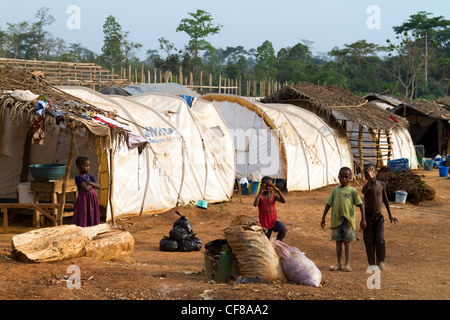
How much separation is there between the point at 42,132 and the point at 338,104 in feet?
42.4

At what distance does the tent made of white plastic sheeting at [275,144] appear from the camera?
16.7 metres

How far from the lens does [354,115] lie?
19422 mm

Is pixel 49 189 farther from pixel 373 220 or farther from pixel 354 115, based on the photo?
pixel 354 115

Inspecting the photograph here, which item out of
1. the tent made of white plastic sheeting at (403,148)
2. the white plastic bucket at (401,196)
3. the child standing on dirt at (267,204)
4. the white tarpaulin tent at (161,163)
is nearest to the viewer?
the child standing on dirt at (267,204)

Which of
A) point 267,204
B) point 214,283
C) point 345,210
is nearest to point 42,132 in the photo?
point 267,204

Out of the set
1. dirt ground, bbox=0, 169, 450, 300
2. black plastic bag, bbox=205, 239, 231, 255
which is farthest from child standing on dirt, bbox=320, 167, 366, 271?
black plastic bag, bbox=205, 239, 231, 255

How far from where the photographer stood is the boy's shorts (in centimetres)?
736

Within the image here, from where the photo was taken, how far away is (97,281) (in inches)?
234

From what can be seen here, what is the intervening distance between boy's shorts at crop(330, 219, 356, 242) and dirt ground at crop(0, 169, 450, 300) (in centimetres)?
47

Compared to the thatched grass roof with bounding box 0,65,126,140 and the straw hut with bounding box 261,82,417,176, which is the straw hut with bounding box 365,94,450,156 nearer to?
the straw hut with bounding box 261,82,417,176

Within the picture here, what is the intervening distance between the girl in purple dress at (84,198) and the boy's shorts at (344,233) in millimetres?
3529

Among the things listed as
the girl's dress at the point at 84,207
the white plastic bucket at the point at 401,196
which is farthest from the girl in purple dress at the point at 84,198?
the white plastic bucket at the point at 401,196

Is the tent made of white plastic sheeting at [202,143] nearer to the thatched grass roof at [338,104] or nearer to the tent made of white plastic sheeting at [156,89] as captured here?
the tent made of white plastic sheeting at [156,89]
